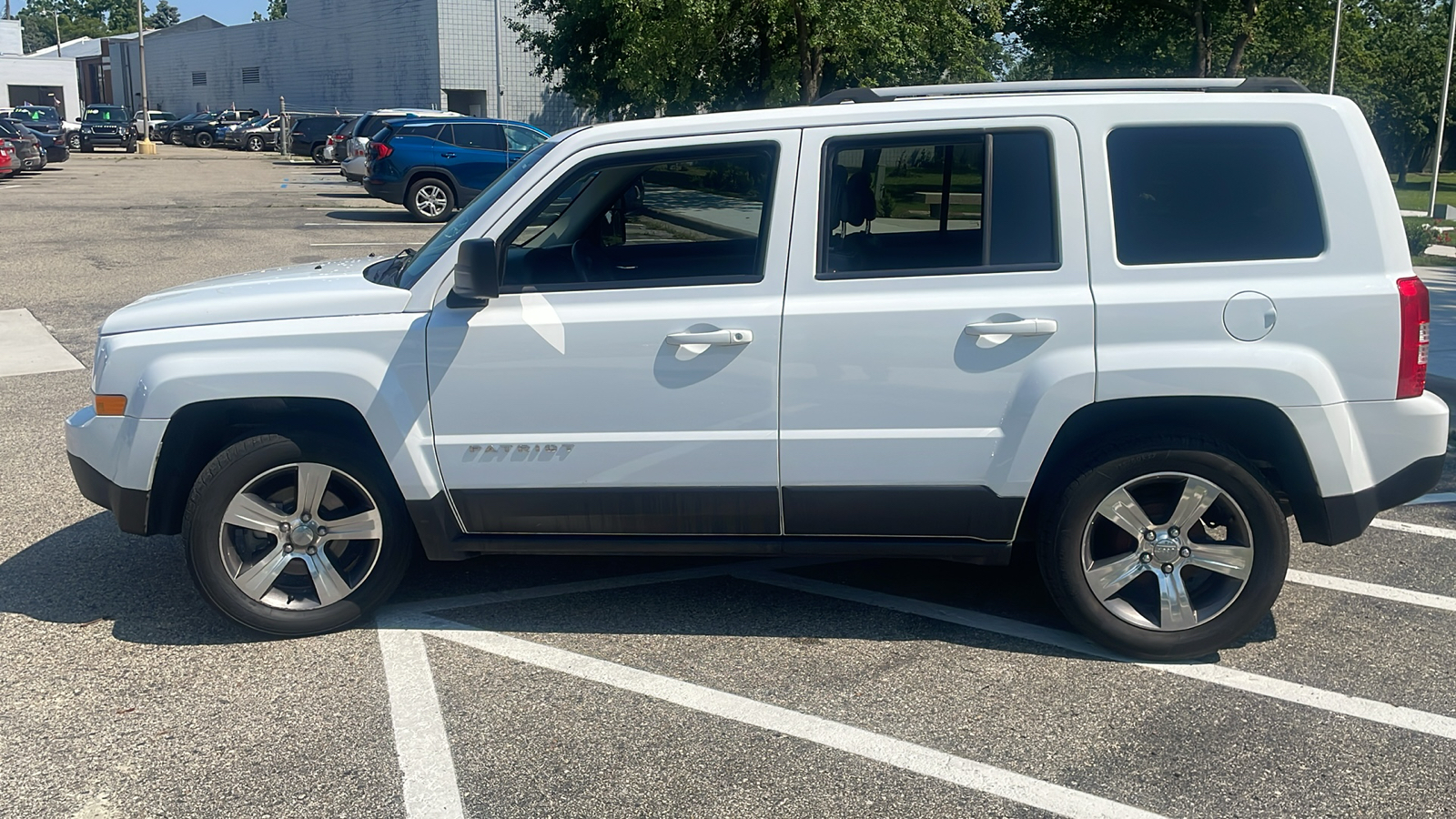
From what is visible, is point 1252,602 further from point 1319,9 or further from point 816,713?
point 1319,9

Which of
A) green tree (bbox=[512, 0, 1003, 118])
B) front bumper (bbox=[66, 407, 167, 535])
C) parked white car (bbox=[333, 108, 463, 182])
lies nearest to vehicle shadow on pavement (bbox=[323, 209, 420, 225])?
parked white car (bbox=[333, 108, 463, 182])

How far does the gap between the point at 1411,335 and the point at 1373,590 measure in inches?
56.5

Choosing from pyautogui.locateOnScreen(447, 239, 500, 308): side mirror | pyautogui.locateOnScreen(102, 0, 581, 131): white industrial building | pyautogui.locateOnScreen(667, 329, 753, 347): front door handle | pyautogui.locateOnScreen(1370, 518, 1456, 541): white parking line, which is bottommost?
pyautogui.locateOnScreen(1370, 518, 1456, 541): white parking line

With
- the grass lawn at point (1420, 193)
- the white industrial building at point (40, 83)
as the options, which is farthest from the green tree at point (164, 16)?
the grass lawn at point (1420, 193)

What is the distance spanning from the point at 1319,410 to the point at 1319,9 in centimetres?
4657

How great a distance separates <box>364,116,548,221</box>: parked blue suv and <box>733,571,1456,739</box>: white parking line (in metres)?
16.9

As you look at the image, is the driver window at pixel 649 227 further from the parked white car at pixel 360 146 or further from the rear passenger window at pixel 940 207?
the parked white car at pixel 360 146

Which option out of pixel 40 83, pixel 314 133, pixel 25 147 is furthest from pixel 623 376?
pixel 40 83

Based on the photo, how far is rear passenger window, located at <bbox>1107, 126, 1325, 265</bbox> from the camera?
4.22 m

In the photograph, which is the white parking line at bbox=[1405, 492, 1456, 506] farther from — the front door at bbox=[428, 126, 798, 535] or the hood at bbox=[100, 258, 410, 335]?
the hood at bbox=[100, 258, 410, 335]

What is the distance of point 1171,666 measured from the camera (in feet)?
14.6

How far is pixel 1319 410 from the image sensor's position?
420cm

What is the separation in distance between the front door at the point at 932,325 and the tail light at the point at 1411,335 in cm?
103

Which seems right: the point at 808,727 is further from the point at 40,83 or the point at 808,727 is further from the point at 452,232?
the point at 40,83
